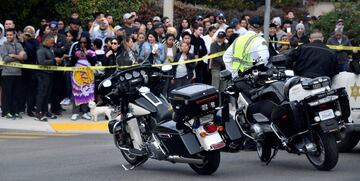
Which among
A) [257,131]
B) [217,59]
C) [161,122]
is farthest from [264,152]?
[217,59]

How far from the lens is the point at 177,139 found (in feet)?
39.8

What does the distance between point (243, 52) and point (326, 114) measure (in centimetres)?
300

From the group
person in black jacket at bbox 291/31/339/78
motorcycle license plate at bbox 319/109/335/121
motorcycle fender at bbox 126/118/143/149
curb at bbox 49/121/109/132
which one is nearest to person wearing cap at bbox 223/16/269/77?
person in black jacket at bbox 291/31/339/78

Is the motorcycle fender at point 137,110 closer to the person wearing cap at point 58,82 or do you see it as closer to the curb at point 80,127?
the curb at point 80,127

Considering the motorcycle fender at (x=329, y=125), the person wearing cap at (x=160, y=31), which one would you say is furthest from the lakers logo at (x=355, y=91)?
the person wearing cap at (x=160, y=31)

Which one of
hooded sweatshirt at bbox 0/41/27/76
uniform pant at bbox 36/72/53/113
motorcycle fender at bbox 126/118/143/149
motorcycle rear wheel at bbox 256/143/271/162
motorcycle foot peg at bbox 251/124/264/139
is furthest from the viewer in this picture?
uniform pant at bbox 36/72/53/113

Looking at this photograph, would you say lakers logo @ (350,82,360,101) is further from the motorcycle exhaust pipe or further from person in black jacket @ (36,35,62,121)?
person in black jacket @ (36,35,62,121)

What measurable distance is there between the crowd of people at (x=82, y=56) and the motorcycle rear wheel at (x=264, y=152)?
587cm

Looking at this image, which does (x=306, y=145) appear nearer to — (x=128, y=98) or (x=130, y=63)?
(x=128, y=98)

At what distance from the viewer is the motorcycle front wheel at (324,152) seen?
40.0 ft

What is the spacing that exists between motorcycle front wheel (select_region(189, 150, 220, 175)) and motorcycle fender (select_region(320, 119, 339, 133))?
131 centimetres

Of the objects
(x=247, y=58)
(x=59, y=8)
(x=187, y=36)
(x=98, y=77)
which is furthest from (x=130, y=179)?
(x=59, y=8)

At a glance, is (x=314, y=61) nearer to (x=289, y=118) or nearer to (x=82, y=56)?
(x=289, y=118)

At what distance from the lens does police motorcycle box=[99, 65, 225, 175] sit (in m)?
11.9
